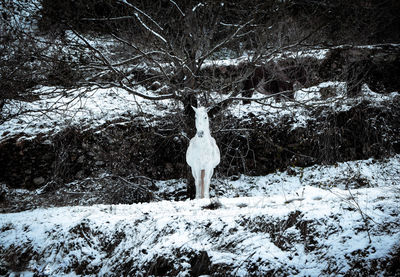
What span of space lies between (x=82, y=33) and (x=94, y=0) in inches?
32.1

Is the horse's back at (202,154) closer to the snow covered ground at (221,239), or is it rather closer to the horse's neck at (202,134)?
the horse's neck at (202,134)

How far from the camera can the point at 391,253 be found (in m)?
1.81

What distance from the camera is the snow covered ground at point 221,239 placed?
1.96 metres

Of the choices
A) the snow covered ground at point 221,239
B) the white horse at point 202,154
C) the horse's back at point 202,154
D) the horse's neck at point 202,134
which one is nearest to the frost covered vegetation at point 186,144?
the snow covered ground at point 221,239

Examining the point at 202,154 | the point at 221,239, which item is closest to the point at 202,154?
the point at 202,154

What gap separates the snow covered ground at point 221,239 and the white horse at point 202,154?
1.49 metres

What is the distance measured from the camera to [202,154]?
4688 millimetres

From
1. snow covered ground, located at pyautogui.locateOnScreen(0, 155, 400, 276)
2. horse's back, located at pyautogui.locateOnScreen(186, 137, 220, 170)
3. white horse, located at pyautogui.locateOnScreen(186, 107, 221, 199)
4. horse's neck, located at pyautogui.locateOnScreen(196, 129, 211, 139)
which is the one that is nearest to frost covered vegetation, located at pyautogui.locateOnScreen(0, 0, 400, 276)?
snow covered ground, located at pyautogui.locateOnScreen(0, 155, 400, 276)

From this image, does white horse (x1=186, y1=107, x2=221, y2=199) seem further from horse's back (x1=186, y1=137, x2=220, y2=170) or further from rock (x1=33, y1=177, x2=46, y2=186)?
rock (x1=33, y1=177, x2=46, y2=186)

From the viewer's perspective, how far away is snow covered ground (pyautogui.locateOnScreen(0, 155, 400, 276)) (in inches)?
77.2

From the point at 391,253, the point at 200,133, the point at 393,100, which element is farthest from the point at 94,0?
the point at 393,100

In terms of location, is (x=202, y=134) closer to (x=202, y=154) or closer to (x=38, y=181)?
(x=202, y=154)

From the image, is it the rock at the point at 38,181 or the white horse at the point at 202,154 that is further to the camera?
the rock at the point at 38,181

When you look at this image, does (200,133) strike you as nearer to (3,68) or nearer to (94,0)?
(94,0)
